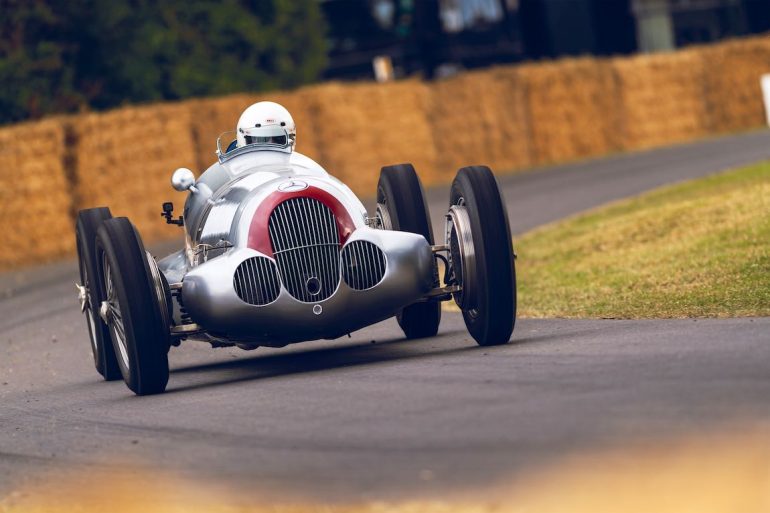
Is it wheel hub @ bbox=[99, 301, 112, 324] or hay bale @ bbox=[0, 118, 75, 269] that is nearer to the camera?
wheel hub @ bbox=[99, 301, 112, 324]

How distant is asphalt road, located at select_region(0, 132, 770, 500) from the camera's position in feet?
19.6

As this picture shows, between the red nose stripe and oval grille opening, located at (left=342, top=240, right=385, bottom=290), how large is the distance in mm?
102

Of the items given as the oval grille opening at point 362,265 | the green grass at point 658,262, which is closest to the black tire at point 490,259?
the oval grille opening at point 362,265

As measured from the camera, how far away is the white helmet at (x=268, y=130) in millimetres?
10953

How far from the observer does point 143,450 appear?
723cm

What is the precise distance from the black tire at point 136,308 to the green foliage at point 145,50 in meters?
21.3

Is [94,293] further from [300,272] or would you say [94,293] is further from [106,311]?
[300,272]

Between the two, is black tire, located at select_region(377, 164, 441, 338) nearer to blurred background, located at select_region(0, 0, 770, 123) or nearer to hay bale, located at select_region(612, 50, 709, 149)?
blurred background, located at select_region(0, 0, 770, 123)

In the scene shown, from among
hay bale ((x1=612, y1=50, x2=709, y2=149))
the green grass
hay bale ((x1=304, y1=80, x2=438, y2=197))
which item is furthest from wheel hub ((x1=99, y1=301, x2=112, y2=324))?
hay bale ((x1=612, y1=50, x2=709, y2=149))

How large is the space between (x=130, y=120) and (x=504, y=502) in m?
22.6

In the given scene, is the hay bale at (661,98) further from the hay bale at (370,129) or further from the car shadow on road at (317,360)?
the car shadow on road at (317,360)

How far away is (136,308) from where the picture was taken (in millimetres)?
9008

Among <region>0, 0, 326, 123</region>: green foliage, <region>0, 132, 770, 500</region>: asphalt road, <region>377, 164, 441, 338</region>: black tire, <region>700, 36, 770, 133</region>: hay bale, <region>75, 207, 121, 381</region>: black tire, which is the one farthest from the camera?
<region>700, 36, 770, 133</region>: hay bale

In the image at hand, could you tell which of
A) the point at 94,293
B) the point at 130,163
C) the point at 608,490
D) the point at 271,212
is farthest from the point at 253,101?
the point at 608,490
